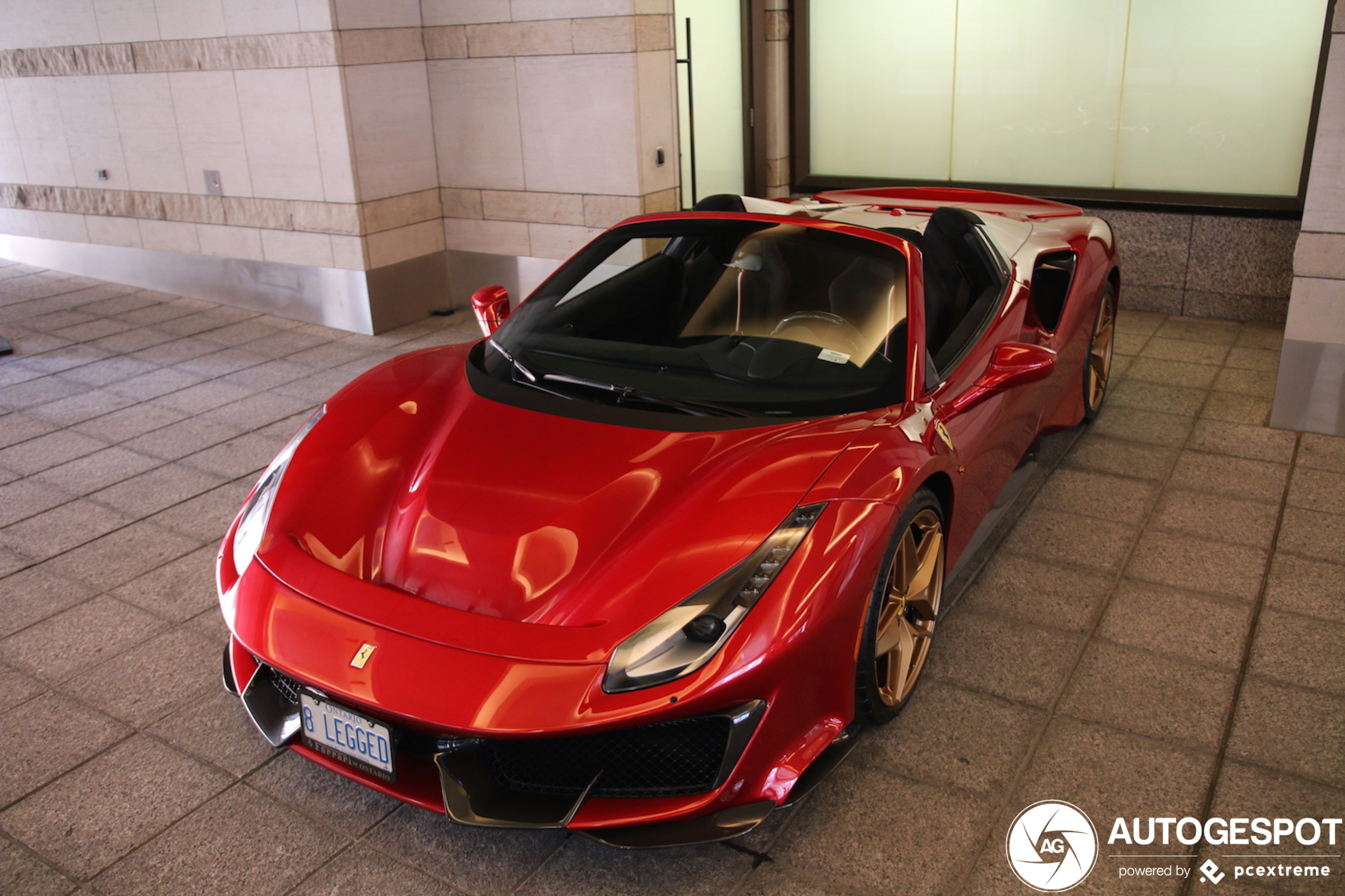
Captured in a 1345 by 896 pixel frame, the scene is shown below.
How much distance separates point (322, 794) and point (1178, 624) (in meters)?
2.48

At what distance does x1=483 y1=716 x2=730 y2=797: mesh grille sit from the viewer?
81.7 inches

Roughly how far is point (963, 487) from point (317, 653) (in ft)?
5.79

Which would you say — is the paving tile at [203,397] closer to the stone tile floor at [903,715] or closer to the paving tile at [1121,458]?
the stone tile floor at [903,715]

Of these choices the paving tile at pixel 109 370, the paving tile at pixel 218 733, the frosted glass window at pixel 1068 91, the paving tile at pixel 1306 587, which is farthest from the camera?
the frosted glass window at pixel 1068 91

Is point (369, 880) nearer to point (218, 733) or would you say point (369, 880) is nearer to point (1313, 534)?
point (218, 733)

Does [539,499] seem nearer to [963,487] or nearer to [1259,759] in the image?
[963,487]

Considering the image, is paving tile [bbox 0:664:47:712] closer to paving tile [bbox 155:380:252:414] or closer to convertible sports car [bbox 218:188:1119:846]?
convertible sports car [bbox 218:188:1119:846]

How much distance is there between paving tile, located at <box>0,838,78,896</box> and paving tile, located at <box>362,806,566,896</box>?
64 cm

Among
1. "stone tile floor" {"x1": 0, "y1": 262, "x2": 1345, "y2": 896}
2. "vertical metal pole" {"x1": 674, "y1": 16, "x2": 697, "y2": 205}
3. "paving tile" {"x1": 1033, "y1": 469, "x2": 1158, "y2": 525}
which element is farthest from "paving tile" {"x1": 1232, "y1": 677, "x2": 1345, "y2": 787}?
"vertical metal pole" {"x1": 674, "y1": 16, "x2": 697, "y2": 205}

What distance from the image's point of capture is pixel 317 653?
2156mm

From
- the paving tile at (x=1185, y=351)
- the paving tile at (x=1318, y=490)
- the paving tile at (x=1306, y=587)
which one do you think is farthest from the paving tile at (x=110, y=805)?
the paving tile at (x=1185, y=351)

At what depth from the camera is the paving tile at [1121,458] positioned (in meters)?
4.29

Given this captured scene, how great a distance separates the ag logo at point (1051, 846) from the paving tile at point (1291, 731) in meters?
0.52

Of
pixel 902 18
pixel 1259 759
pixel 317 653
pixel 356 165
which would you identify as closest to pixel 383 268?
pixel 356 165
